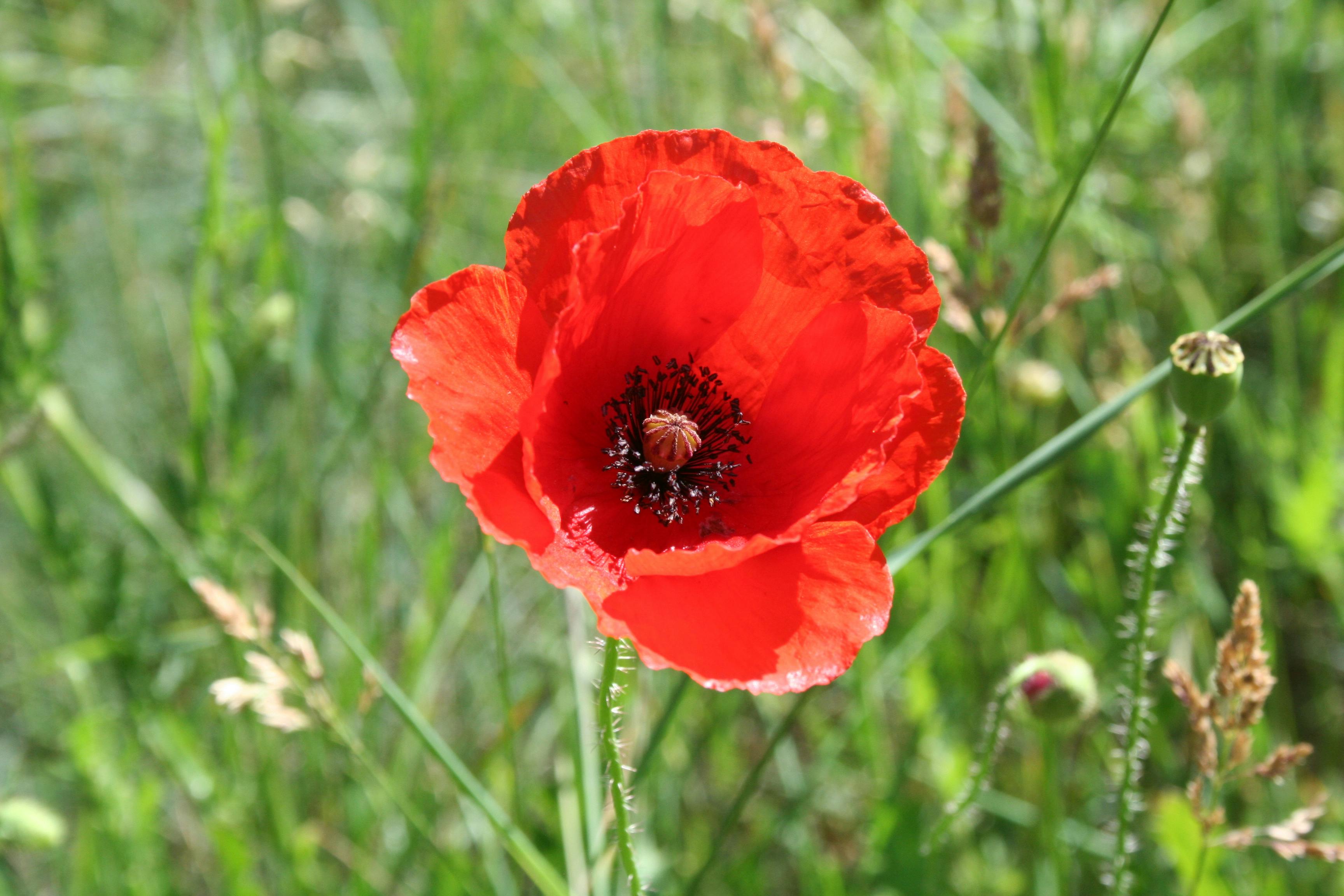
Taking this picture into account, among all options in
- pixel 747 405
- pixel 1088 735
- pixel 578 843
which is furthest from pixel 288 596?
pixel 1088 735

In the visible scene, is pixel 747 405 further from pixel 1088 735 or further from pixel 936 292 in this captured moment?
pixel 1088 735

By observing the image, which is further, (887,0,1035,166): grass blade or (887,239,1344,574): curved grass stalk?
(887,0,1035,166): grass blade

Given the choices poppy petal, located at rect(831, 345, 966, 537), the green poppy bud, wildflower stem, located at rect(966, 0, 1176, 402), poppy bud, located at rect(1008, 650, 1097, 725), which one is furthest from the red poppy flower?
the green poppy bud

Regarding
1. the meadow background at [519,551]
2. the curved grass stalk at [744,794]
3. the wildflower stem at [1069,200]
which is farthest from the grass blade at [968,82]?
the curved grass stalk at [744,794]

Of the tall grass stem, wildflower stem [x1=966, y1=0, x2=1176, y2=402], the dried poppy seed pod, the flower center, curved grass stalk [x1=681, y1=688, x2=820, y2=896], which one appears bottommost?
curved grass stalk [x1=681, y1=688, x2=820, y2=896]

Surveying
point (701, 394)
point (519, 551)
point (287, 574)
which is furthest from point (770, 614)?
point (519, 551)

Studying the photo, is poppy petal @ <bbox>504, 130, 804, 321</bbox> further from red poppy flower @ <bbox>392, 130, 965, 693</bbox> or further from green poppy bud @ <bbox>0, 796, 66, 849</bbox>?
green poppy bud @ <bbox>0, 796, 66, 849</bbox>

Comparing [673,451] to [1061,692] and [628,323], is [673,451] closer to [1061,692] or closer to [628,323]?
[628,323]
